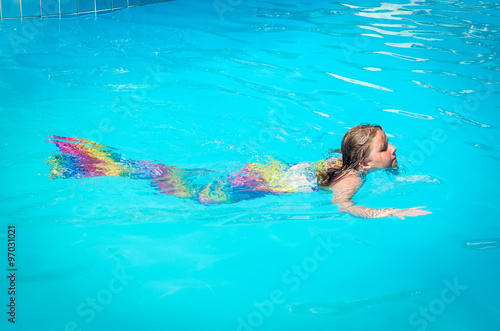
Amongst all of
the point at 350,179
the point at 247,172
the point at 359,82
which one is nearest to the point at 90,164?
the point at 247,172

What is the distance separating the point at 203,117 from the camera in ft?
17.4

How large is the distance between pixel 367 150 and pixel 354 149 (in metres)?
0.10

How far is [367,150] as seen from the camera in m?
3.68

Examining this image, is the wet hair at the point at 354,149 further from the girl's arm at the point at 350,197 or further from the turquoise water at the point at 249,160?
the turquoise water at the point at 249,160

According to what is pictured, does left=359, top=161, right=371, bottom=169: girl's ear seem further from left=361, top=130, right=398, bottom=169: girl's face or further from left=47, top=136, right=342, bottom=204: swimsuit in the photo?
left=47, top=136, right=342, bottom=204: swimsuit

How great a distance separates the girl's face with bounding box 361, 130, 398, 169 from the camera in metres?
3.68

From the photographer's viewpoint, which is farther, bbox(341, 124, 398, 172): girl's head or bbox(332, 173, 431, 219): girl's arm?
bbox(341, 124, 398, 172): girl's head

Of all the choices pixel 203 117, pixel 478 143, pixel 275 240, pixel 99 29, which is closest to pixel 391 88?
pixel 478 143

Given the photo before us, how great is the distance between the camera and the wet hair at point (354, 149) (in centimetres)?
369

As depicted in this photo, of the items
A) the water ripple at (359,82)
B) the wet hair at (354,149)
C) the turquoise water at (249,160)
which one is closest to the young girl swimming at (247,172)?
the wet hair at (354,149)

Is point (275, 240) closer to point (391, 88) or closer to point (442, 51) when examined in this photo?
point (391, 88)

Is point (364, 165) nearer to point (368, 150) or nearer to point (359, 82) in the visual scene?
point (368, 150)

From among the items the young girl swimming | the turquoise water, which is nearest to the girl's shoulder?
the young girl swimming

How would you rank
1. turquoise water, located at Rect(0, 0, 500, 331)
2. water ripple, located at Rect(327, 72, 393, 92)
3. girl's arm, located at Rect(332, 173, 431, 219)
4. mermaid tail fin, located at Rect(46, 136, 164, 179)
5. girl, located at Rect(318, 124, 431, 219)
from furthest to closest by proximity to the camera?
1. water ripple, located at Rect(327, 72, 393, 92)
2. mermaid tail fin, located at Rect(46, 136, 164, 179)
3. girl, located at Rect(318, 124, 431, 219)
4. girl's arm, located at Rect(332, 173, 431, 219)
5. turquoise water, located at Rect(0, 0, 500, 331)
